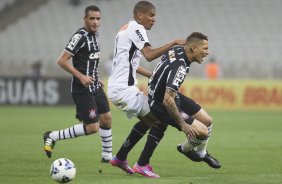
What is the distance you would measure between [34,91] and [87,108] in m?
16.0

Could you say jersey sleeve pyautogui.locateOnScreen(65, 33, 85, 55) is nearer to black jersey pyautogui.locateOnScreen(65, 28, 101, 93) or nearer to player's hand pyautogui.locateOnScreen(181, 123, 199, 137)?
black jersey pyautogui.locateOnScreen(65, 28, 101, 93)

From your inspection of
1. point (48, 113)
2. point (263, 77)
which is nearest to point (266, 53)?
point (263, 77)

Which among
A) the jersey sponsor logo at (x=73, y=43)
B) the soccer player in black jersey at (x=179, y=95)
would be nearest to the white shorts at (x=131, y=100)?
the soccer player in black jersey at (x=179, y=95)

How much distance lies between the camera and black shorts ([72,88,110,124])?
1045 centimetres

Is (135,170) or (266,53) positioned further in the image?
(266,53)

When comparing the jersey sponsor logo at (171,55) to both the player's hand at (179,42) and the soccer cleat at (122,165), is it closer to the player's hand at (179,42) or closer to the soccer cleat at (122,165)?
the player's hand at (179,42)

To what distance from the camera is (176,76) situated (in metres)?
8.64

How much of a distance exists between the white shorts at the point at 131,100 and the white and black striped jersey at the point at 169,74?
0.15 meters

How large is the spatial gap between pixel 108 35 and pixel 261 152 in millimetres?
21263

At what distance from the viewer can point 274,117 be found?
22.8 metres

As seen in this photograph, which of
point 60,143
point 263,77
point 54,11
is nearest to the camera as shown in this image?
point 60,143

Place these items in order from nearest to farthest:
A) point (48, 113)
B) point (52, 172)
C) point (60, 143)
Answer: point (52, 172)
point (60, 143)
point (48, 113)

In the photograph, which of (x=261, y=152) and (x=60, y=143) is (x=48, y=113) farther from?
(x=261, y=152)

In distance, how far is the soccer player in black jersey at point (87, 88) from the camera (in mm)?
10445
